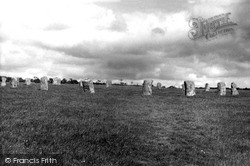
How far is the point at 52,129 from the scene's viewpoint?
13680 millimetres

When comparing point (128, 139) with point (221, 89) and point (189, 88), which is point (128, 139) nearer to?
point (189, 88)

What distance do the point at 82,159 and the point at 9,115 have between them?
720 centimetres

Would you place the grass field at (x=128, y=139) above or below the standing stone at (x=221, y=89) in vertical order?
below

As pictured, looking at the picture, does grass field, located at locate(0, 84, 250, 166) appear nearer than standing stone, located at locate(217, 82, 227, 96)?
Yes

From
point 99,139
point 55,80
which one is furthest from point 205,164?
point 55,80

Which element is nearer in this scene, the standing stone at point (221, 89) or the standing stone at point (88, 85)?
the standing stone at point (88, 85)

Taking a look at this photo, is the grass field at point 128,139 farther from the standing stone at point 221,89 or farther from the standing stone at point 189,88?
the standing stone at point 221,89

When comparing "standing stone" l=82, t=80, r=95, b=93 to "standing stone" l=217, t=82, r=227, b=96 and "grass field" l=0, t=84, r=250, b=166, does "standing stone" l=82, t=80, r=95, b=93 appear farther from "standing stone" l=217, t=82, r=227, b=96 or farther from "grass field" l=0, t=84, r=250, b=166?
"grass field" l=0, t=84, r=250, b=166

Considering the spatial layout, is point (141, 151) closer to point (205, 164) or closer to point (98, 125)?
point (205, 164)

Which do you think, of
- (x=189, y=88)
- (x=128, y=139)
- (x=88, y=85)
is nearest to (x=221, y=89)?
(x=189, y=88)

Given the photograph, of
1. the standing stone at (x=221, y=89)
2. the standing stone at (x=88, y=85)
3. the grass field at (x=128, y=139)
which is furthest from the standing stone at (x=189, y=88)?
the grass field at (x=128, y=139)

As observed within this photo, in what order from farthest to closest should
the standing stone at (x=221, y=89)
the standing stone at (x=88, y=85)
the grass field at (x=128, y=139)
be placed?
the standing stone at (x=221, y=89), the standing stone at (x=88, y=85), the grass field at (x=128, y=139)

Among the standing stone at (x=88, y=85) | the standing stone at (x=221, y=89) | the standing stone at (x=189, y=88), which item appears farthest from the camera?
the standing stone at (x=221, y=89)

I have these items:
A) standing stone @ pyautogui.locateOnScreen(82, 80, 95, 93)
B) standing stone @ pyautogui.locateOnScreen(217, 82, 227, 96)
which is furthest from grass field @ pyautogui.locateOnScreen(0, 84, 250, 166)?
standing stone @ pyautogui.locateOnScreen(217, 82, 227, 96)
